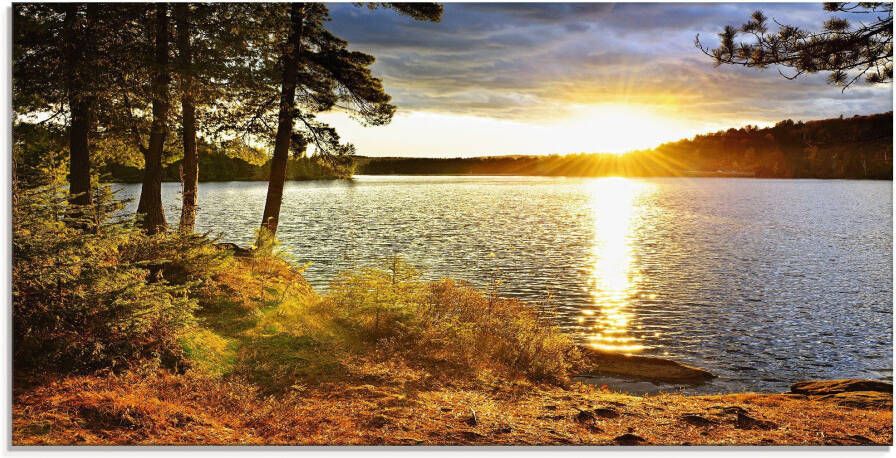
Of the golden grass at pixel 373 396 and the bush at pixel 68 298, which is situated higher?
the bush at pixel 68 298

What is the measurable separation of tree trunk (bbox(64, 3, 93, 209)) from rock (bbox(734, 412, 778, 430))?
10.5 m

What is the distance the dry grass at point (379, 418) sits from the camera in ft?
23.9

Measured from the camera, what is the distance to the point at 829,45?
10.0m

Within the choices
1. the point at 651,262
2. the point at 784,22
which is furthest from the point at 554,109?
the point at 651,262

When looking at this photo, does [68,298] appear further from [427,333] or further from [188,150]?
[188,150]

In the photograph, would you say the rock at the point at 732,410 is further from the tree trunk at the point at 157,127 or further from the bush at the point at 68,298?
the tree trunk at the point at 157,127

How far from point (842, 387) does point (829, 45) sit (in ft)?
19.9

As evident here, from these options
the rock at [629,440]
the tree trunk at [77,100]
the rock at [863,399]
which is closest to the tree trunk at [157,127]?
the tree trunk at [77,100]

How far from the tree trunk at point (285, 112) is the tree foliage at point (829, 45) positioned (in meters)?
11.8

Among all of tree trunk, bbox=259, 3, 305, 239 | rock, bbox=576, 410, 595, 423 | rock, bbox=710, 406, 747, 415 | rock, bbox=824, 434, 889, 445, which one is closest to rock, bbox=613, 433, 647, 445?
rock, bbox=576, 410, 595, 423

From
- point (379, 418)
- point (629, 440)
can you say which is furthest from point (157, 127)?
point (629, 440)

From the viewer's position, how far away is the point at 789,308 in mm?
20922

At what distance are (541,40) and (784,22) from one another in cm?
440

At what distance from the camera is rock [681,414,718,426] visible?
8414 mm
